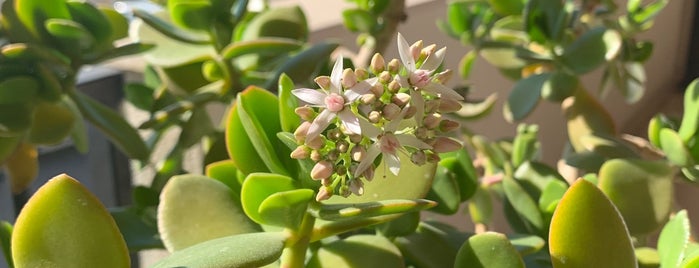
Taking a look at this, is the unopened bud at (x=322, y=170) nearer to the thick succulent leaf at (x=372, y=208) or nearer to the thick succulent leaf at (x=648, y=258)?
the thick succulent leaf at (x=372, y=208)

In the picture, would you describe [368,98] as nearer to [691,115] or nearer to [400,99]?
[400,99]

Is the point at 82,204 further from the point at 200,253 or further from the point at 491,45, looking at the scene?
the point at 491,45

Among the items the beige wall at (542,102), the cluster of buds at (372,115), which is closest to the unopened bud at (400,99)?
the cluster of buds at (372,115)

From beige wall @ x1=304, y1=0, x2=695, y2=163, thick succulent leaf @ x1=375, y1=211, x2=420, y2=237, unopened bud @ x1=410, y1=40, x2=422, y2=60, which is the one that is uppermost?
unopened bud @ x1=410, y1=40, x2=422, y2=60

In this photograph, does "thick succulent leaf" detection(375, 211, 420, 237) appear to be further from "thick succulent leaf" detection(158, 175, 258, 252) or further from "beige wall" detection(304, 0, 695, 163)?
"beige wall" detection(304, 0, 695, 163)

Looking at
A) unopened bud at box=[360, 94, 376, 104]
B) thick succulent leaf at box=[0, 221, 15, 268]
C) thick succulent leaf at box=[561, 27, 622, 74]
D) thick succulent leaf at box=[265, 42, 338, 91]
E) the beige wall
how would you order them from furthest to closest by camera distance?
the beige wall, thick succulent leaf at box=[561, 27, 622, 74], thick succulent leaf at box=[265, 42, 338, 91], thick succulent leaf at box=[0, 221, 15, 268], unopened bud at box=[360, 94, 376, 104]

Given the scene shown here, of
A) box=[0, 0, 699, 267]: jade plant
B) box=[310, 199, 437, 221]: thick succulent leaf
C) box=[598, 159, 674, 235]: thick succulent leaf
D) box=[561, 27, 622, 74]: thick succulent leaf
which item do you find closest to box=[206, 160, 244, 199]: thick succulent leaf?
box=[0, 0, 699, 267]: jade plant
